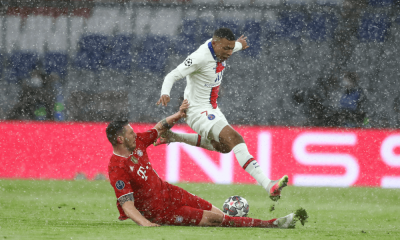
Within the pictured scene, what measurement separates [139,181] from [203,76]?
1553 mm

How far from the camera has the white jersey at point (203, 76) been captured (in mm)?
5230

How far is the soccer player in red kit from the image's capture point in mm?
4168

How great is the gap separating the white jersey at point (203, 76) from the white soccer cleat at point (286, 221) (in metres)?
1.55

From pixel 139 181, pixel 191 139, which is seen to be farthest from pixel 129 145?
pixel 191 139

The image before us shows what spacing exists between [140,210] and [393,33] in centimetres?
1018

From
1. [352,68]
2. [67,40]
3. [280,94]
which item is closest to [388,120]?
[352,68]

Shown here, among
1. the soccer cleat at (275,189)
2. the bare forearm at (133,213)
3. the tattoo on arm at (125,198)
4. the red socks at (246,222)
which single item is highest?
the soccer cleat at (275,189)

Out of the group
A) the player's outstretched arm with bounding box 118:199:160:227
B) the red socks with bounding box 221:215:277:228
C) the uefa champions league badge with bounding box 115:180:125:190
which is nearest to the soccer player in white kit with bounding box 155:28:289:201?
the red socks with bounding box 221:215:277:228

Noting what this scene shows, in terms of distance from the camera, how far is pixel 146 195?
4.36 m

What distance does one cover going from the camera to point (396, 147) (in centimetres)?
873

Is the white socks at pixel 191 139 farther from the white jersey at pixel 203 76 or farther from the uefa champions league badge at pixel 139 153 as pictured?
the uefa champions league badge at pixel 139 153

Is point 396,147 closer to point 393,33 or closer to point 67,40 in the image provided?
point 393,33

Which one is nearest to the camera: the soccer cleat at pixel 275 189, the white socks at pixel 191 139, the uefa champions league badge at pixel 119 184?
the uefa champions league badge at pixel 119 184

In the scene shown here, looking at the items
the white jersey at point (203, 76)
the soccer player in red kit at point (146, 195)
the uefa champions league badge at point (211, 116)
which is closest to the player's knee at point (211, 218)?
the soccer player in red kit at point (146, 195)
